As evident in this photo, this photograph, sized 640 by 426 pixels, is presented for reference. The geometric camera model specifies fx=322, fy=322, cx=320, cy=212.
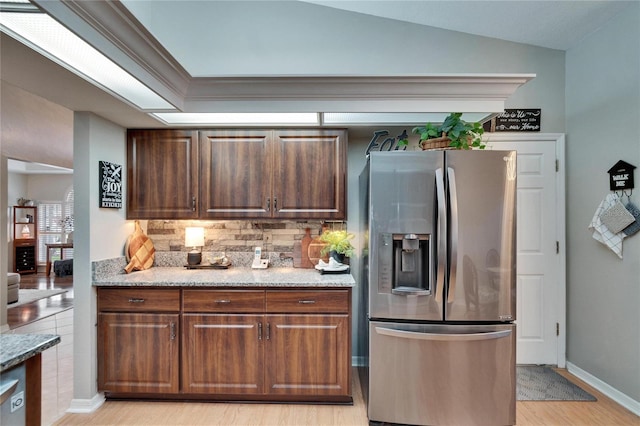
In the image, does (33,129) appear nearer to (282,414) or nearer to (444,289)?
(282,414)

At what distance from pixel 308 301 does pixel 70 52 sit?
1.99 meters

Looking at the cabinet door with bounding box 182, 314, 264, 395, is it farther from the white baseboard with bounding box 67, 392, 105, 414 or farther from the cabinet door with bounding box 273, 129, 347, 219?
the cabinet door with bounding box 273, 129, 347, 219

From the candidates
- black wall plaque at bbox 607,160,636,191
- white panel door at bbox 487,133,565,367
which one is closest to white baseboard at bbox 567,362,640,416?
white panel door at bbox 487,133,565,367

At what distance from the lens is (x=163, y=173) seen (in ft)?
9.21

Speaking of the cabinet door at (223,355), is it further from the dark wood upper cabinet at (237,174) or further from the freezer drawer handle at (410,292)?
the freezer drawer handle at (410,292)

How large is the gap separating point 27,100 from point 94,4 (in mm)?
4530

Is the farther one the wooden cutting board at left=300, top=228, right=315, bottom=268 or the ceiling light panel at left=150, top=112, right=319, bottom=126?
the wooden cutting board at left=300, top=228, right=315, bottom=268

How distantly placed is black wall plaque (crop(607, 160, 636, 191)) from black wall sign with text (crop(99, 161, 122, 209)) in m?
3.99

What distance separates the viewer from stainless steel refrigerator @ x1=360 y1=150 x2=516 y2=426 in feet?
6.94

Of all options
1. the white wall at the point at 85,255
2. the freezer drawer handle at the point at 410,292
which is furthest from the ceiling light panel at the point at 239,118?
the freezer drawer handle at the point at 410,292

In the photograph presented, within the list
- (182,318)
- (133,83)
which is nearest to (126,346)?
(182,318)

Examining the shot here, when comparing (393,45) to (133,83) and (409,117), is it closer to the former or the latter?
(409,117)

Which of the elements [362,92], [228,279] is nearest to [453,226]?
[362,92]

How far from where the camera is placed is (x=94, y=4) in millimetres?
1334
